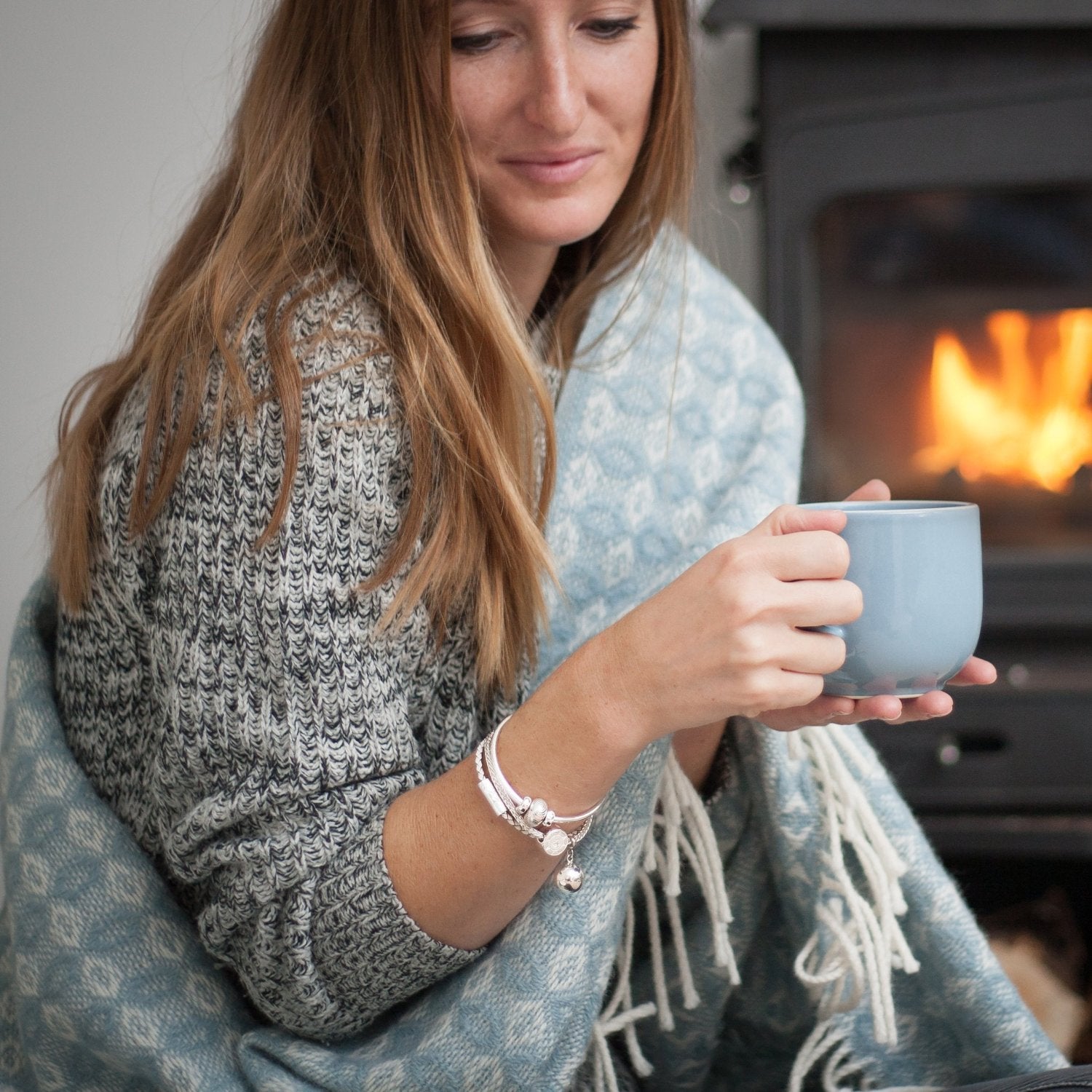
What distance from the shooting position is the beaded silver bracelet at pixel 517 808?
2.19 feet

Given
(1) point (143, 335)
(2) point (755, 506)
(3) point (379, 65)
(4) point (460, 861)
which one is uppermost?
(3) point (379, 65)

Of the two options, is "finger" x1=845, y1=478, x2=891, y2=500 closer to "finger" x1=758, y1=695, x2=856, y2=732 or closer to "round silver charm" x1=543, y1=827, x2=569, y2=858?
"finger" x1=758, y1=695, x2=856, y2=732

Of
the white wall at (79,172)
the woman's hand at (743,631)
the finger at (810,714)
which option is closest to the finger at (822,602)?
the woman's hand at (743,631)

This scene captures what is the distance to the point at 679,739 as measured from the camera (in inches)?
34.2

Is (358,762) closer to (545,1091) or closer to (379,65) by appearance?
(545,1091)

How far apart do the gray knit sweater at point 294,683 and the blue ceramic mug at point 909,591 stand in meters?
0.27

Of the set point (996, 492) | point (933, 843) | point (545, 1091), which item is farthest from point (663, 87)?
point (933, 843)

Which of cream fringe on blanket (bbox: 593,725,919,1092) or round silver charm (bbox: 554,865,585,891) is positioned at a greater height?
round silver charm (bbox: 554,865,585,891)

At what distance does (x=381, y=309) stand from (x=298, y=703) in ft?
0.82

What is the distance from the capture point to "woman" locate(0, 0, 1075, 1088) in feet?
2.21

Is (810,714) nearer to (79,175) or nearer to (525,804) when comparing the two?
(525,804)

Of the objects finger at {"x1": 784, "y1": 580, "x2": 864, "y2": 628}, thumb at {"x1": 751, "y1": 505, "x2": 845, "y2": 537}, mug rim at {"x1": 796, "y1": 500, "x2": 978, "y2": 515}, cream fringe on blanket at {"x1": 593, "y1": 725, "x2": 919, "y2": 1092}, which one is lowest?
cream fringe on blanket at {"x1": 593, "y1": 725, "x2": 919, "y2": 1092}

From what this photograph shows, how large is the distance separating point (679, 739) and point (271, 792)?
305 millimetres

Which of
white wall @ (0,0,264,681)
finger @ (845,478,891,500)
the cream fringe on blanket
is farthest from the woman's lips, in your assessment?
white wall @ (0,0,264,681)
